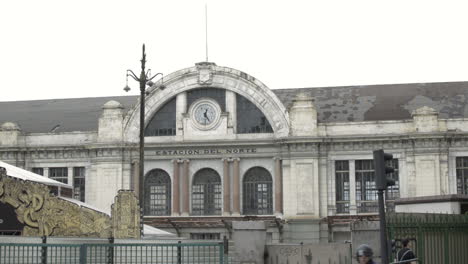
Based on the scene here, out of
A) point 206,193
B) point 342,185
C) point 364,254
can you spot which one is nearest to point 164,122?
point 206,193

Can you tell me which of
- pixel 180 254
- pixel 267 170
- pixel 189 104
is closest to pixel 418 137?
pixel 267 170

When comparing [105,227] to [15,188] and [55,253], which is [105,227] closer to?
[15,188]

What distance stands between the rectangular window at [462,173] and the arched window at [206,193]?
45.5 ft

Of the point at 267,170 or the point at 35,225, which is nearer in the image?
the point at 35,225

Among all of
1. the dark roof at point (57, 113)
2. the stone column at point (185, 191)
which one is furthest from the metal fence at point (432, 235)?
the dark roof at point (57, 113)

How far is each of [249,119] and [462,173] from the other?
1274 centimetres

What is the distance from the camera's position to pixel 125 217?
95.3 feet

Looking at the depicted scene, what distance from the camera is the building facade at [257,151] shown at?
46.1 metres

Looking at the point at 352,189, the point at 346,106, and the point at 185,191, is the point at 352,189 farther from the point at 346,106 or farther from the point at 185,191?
the point at 185,191

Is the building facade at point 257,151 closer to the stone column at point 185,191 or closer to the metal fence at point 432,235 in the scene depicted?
the stone column at point 185,191

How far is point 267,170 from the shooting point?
4822 centimetres

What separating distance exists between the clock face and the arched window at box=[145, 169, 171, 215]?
396 cm

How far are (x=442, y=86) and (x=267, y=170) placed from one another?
12.9 metres

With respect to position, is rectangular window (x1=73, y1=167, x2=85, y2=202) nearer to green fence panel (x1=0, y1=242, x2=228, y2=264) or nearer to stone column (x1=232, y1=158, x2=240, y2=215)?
stone column (x1=232, y1=158, x2=240, y2=215)
